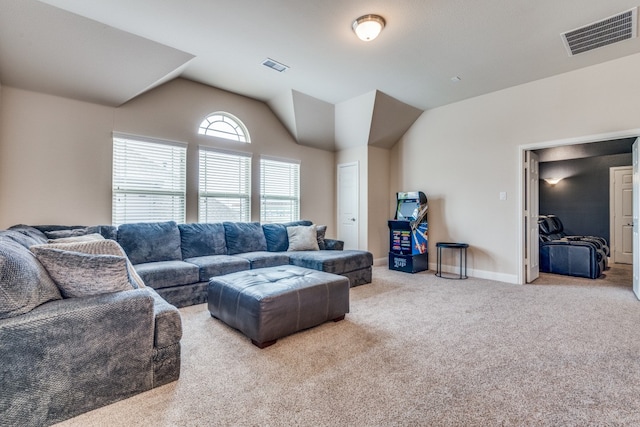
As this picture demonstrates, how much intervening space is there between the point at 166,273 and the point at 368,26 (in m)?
3.26

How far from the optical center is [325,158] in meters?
6.26

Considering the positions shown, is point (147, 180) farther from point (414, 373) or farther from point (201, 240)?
point (414, 373)

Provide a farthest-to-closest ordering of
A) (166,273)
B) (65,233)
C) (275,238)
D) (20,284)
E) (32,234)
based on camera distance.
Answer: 1. (275,238)
2. (166,273)
3. (65,233)
4. (32,234)
5. (20,284)

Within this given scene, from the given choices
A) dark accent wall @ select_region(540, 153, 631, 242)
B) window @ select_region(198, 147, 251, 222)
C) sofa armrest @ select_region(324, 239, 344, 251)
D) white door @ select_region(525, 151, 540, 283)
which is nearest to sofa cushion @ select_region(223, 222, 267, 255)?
window @ select_region(198, 147, 251, 222)

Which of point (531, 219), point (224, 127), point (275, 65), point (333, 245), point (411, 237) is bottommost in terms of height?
point (333, 245)

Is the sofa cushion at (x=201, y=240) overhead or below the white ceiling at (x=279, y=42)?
below

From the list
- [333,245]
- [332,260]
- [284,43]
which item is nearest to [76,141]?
[284,43]

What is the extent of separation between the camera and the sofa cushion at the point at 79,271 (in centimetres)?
166

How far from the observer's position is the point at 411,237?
5.23 meters

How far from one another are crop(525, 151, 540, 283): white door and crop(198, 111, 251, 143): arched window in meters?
4.47

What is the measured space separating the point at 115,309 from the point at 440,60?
415cm

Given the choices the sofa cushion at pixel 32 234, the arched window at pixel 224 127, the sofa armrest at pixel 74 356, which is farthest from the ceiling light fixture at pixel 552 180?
the sofa cushion at pixel 32 234

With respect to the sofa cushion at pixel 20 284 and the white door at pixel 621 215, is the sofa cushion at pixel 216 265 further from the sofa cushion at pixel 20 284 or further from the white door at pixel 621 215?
the white door at pixel 621 215

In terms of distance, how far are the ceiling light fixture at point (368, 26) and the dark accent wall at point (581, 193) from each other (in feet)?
21.2
